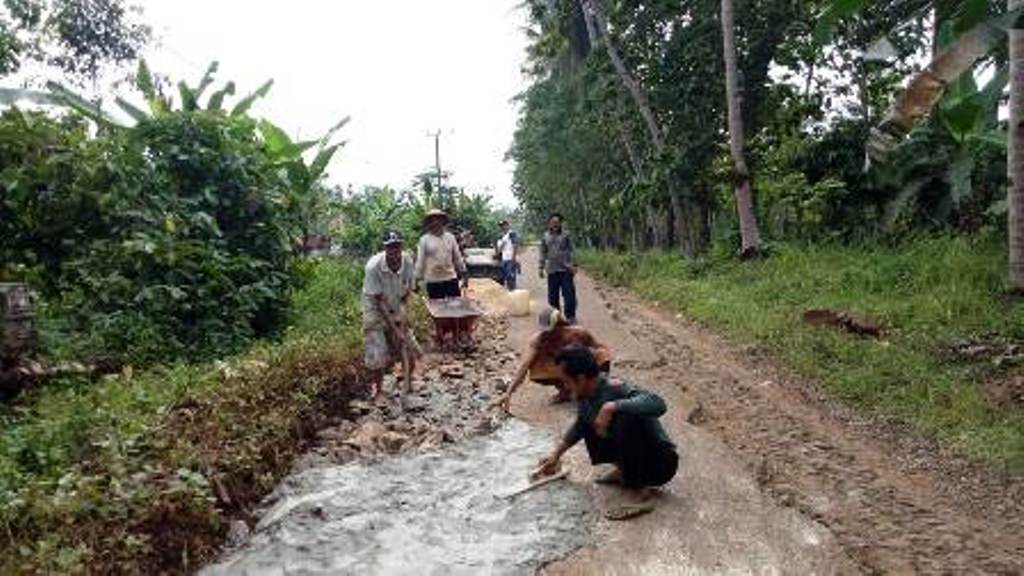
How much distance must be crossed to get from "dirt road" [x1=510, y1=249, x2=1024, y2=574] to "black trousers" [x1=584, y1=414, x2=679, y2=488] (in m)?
0.19

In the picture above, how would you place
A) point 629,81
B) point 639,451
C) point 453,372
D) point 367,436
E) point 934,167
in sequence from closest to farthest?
point 639,451 → point 367,436 → point 453,372 → point 934,167 → point 629,81

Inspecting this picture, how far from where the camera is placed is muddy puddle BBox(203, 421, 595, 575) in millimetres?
5230

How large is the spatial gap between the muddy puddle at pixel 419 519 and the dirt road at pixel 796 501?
0.28m

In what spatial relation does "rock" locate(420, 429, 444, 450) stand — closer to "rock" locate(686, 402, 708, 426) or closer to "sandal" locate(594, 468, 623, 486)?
"sandal" locate(594, 468, 623, 486)

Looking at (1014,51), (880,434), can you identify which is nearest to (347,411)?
(880,434)

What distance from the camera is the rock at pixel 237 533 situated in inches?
222

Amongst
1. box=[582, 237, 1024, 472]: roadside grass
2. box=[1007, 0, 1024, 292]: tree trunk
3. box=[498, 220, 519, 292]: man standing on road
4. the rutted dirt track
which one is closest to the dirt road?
the rutted dirt track

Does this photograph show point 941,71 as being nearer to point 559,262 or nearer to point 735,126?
point 559,262

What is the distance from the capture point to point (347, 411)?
870 cm

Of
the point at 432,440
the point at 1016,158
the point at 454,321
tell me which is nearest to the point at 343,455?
the point at 432,440

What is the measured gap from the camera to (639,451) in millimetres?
5727

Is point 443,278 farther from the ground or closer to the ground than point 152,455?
farther from the ground

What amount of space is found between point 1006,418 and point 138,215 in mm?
8973

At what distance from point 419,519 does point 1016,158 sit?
23.7 feet
